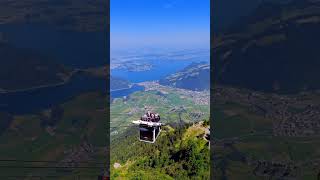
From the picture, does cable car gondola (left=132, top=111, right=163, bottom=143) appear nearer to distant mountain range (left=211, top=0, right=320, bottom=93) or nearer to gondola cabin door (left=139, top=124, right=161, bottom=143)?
gondola cabin door (left=139, top=124, right=161, bottom=143)

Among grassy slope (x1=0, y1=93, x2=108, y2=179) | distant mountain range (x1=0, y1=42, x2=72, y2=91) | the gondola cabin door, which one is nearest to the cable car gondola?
the gondola cabin door

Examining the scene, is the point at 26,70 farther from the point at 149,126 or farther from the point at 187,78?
the point at 187,78

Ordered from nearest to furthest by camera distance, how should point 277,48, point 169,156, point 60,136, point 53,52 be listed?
point 277,48, point 53,52, point 60,136, point 169,156

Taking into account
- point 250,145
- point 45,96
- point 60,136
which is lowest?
point 250,145

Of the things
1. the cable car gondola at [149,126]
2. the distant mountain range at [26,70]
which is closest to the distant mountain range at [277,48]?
the cable car gondola at [149,126]

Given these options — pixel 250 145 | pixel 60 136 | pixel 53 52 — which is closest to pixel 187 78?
pixel 250 145

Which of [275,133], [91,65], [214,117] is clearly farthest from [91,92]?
[275,133]
